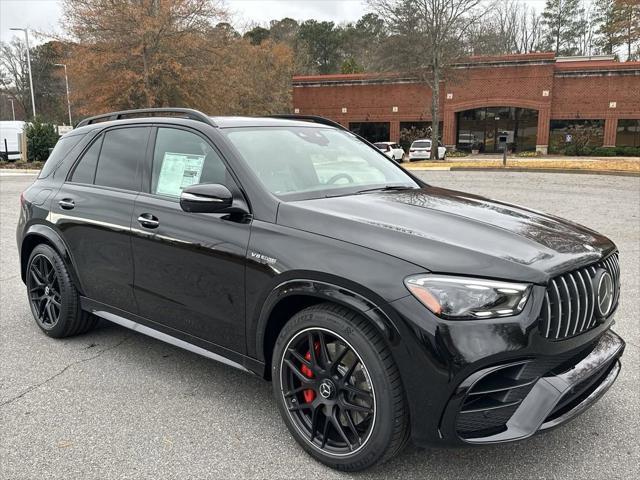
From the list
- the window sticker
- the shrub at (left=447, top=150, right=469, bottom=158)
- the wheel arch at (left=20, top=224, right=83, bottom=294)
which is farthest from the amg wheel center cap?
the shrub at (left=447, top=150, right=469, bottom=158)

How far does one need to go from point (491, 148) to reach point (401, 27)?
16573 mm

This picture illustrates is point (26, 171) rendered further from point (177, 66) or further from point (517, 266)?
point (517, 266)

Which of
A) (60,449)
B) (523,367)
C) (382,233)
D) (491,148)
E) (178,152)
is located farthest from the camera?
(491,148)

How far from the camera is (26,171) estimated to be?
86.1 feet

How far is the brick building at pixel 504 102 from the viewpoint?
3794cm

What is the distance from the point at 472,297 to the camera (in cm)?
232

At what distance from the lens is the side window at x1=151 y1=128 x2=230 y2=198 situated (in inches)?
132

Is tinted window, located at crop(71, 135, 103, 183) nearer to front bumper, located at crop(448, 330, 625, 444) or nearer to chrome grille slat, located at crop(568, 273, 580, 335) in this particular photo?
front bumper, located at crop(448, 330, 625, 444)

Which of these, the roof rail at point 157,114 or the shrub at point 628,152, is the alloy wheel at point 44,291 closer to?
the roof rail at point 157,114

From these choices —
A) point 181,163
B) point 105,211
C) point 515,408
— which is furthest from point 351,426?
point 105,211

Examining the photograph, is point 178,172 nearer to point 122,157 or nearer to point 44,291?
point 122,157

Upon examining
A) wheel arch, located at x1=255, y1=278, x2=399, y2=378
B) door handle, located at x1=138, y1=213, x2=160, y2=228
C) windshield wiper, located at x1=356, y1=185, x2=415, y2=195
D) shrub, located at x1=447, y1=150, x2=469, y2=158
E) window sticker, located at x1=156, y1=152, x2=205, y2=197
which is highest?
window sticker, located at x1=156, y1=152, x2=205, y2=197

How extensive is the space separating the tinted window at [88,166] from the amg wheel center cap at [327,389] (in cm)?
261

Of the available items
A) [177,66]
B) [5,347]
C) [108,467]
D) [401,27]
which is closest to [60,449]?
[108,467]
